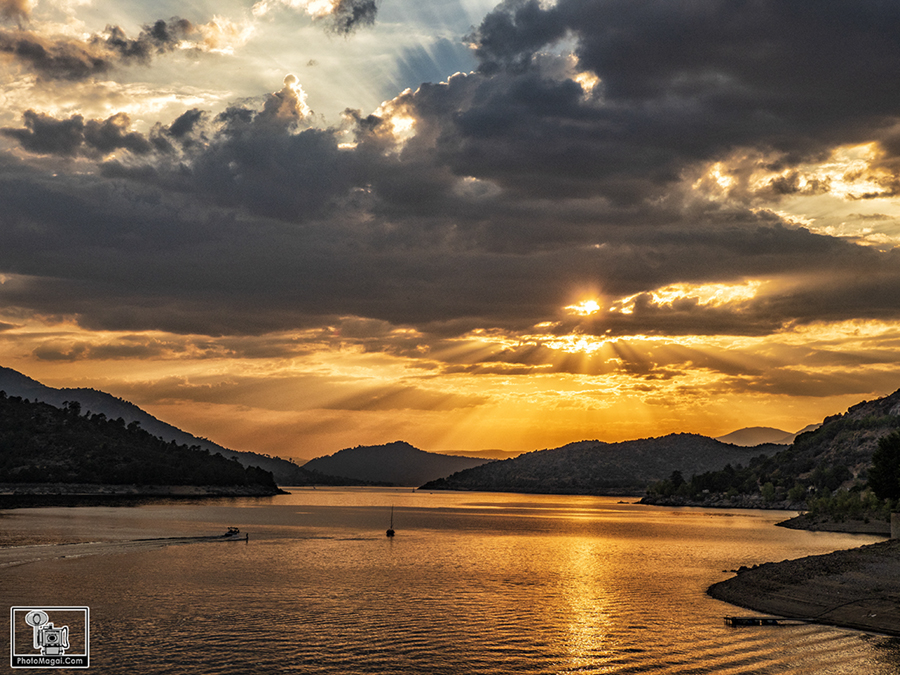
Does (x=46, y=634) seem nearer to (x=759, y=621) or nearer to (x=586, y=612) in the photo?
(x=586, y=612)

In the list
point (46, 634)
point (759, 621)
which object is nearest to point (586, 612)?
point (759, 621)

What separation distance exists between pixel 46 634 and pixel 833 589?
62.9 m

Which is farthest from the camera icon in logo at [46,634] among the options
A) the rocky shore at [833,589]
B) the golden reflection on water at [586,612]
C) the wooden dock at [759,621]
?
the rocky shore at [833,589]

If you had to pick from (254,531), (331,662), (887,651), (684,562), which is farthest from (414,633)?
(254,531)

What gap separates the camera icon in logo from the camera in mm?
50938

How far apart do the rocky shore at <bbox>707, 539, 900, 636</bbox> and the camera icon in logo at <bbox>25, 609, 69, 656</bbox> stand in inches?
2143

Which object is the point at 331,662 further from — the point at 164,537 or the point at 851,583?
the point at 164,537

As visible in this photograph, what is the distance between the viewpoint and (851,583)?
234ft

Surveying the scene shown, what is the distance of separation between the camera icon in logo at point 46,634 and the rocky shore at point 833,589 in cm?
5443

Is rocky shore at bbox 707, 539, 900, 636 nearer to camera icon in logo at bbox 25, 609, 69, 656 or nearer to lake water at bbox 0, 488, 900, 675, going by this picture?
lake water at bbox 0, 488, 900, 675

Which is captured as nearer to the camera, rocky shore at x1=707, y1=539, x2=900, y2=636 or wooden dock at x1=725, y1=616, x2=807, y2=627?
wooden dock at x1=725, y1=616, x2=807, y2=627

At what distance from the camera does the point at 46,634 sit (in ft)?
180

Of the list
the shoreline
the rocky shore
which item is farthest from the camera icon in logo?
the rocky shore

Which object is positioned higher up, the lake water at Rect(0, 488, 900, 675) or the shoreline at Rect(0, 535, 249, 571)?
the shoreline at Rect(0, 535, 249, 571)
